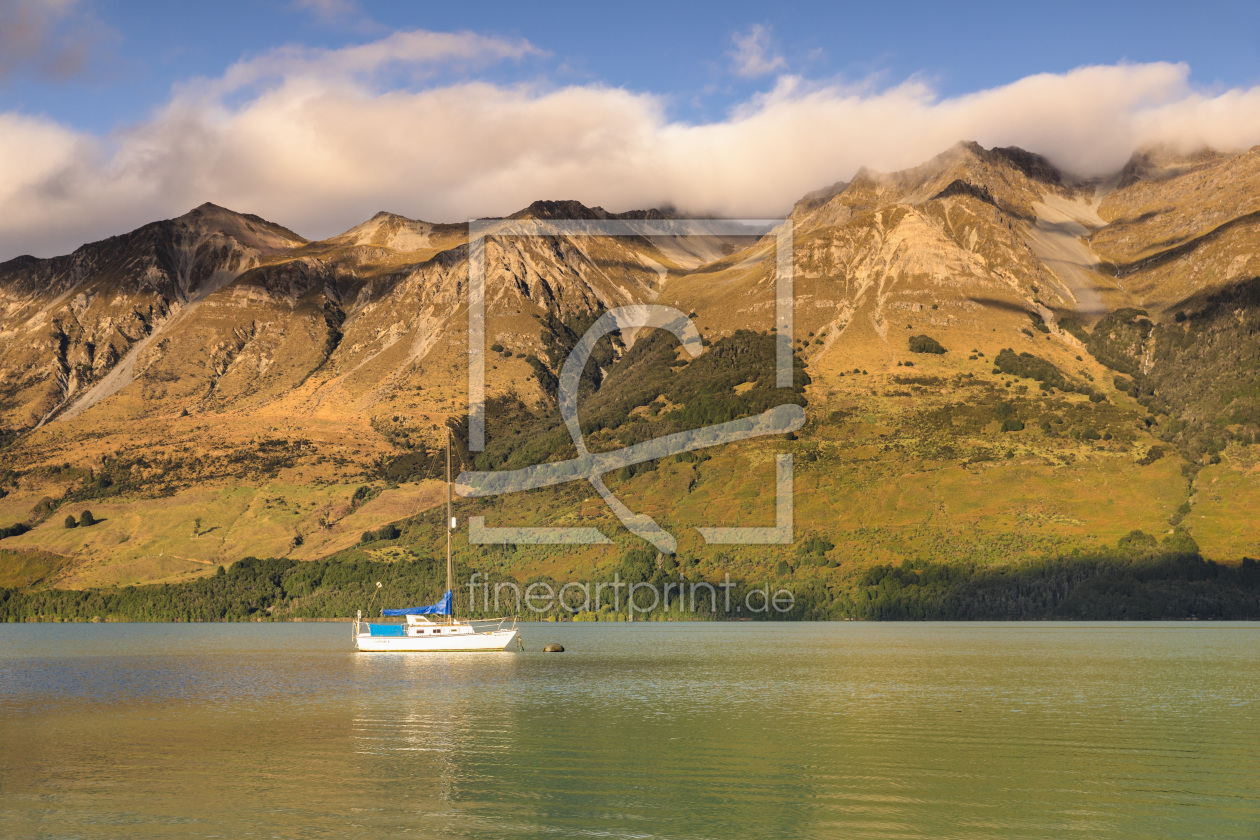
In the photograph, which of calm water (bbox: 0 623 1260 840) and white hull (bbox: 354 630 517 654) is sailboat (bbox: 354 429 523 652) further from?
calm water (bbox: 0 623 1260 840)

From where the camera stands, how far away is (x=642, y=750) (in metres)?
50.5

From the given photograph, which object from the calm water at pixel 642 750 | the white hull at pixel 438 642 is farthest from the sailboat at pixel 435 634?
the calm water at pixel 642 750

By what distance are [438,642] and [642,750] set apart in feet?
212

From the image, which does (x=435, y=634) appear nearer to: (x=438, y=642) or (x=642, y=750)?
(x=438, y=642)

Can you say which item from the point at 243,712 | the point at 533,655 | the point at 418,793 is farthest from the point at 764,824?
the point at 533,655

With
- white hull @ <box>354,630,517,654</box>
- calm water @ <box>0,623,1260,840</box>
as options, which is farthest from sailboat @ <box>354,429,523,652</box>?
calm water @ <box>0,623,1260,840</box>

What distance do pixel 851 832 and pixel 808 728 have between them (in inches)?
894

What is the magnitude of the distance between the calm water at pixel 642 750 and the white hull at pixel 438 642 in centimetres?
901

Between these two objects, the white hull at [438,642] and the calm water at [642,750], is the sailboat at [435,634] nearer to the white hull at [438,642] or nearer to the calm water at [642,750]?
→ the white hull at [438,642]

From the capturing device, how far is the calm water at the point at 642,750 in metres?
37.0

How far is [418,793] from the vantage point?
41.2m

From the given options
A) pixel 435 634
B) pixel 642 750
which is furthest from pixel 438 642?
pixel 642 750

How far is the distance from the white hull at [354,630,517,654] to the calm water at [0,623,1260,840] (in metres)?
9.01

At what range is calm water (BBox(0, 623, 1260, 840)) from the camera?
121ft
